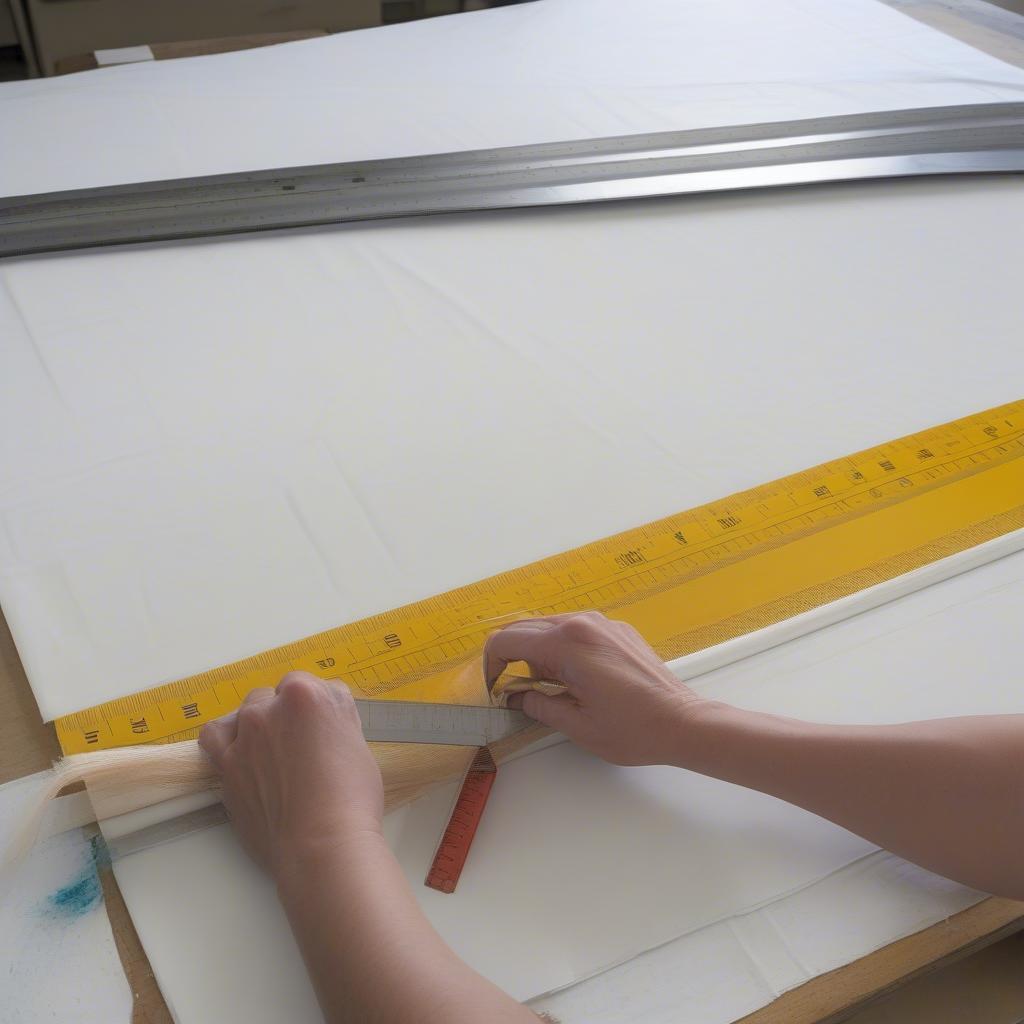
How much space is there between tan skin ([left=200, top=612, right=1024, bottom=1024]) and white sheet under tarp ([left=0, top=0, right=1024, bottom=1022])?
0.21ft

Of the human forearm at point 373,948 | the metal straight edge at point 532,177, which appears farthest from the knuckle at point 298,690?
the metal straight edge at point 532,177

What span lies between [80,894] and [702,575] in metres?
0.74

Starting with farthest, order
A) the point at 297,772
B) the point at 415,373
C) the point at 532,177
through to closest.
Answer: the point at 532,177 < the point at 415,373 < the point at 297,772

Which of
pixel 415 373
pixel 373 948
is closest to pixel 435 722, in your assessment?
pixel 373 948

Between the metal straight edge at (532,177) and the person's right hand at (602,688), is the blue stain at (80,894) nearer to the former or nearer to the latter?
the person's right hand at (602,688)

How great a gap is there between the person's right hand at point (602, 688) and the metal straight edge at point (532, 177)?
1.00 metres

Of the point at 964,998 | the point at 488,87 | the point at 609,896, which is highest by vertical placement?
the point at 488,87

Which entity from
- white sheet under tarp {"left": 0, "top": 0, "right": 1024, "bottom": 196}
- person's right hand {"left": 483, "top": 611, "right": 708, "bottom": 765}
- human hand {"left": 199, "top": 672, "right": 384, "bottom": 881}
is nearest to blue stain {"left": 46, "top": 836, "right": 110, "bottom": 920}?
human hand {"left": 199, "top": 672, "right": 384, "bottom": 881}

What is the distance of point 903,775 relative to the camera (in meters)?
0.88

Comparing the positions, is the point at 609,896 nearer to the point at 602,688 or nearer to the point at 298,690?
the point at 602,688

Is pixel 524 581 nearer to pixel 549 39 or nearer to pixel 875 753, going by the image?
pixel 875 753

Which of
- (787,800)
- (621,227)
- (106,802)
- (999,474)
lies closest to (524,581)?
(787,800)

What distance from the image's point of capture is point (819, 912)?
89 centimetres

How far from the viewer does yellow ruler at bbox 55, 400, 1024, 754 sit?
1.04 meters
